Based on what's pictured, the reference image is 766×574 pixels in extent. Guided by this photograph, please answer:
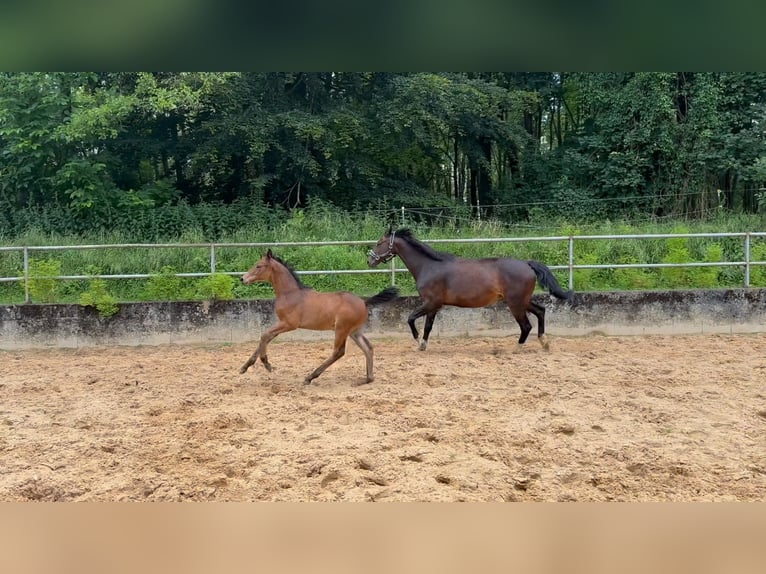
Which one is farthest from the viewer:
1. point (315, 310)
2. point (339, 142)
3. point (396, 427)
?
point (339, 142)

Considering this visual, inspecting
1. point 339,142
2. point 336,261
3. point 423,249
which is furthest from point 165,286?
point 339,142

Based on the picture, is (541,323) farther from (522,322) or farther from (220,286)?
(220,286)

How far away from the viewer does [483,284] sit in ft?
27.1

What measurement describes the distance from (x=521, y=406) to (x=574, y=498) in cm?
215

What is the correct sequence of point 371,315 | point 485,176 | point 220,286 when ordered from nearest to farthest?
1. point 220,286
2. point 371,315
3. point 485,176

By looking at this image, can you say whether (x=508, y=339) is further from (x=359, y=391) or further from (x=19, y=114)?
(x=19, y=114)

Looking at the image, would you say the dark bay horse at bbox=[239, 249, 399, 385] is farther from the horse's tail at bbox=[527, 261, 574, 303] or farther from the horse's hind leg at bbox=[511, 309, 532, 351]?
the horse's tail at bbox=[527, 261, 574, 303]

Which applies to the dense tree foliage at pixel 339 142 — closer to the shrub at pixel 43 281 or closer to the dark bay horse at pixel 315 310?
the shrub at pixel 43 281

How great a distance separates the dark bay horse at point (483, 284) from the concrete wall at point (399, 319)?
1045 millimetres

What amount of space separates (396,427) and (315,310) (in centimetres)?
184

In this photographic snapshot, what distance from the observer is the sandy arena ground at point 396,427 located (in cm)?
362

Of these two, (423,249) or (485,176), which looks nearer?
(423,249)

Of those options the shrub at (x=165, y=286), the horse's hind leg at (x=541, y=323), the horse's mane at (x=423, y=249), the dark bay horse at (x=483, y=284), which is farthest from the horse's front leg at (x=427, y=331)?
the shrub at (x=165, y=286)
